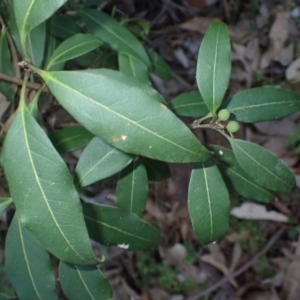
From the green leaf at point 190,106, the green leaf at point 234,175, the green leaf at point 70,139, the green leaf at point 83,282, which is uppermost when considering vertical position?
the green leaf at point 190,106

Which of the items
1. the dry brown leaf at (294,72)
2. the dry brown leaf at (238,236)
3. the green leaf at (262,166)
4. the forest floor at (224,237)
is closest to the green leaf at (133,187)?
the green leaf at (262,166)

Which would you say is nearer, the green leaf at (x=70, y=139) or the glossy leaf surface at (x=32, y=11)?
the glossy leaf surface at (x=32, y=11)

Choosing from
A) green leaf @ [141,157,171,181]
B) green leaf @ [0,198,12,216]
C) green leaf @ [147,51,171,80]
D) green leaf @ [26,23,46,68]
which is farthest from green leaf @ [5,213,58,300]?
green leaf @ [147,51,171,80]

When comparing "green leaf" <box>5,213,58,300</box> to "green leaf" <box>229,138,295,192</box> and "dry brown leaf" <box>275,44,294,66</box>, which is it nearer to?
"green leaf" <box>229,138,295,192</box>

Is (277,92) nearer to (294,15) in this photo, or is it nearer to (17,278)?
(17,278)

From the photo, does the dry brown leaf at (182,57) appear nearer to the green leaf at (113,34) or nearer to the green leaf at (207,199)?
the green leaf at (113,34)

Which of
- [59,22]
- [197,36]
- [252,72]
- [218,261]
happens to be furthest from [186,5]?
[218,261]

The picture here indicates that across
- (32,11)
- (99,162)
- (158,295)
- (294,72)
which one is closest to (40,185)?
(99,162)
